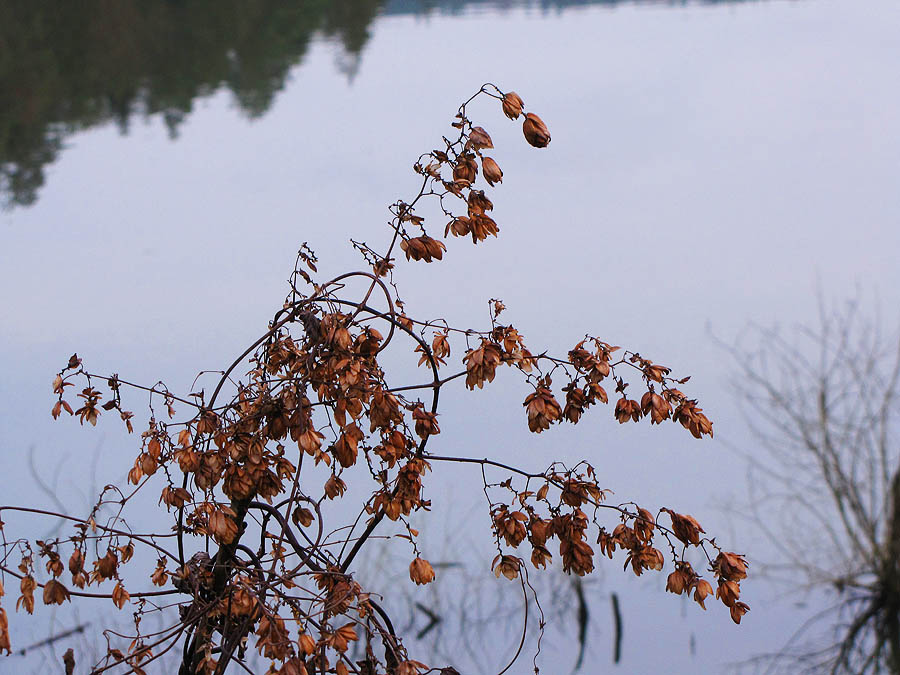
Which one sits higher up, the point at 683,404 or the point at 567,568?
the point at 683,404

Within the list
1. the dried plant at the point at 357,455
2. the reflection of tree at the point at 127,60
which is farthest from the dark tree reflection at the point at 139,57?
the dried plant at the point at 357,455

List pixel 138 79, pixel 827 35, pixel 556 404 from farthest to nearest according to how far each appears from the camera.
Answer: pixel 827 35 → pixel 138 79 → pixel 556 404

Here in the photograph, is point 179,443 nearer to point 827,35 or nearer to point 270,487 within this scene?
point 270,487

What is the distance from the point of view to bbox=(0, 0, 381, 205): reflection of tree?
448 inches

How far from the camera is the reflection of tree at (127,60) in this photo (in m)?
11.4

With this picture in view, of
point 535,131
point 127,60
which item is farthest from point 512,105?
point 127,60

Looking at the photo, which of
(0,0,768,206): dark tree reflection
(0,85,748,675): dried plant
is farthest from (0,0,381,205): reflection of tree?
(0,85,748,675): dried plant

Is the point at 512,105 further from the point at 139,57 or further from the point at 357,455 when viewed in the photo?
the point at 139,57

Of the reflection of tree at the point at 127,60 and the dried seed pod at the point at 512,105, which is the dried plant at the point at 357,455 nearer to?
the dried seed pod at the point at 512,105

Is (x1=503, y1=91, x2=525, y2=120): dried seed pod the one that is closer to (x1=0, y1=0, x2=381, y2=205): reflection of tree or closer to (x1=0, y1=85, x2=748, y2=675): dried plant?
(x1=0, y1=85, x2=748, y2=675): dried plant

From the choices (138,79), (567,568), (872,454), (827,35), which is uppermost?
(827,35)

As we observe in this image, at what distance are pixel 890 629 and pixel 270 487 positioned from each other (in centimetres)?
476

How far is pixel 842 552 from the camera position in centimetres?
559

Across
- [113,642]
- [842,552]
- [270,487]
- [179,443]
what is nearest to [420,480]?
[270,487]
